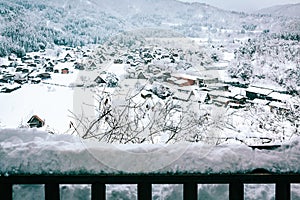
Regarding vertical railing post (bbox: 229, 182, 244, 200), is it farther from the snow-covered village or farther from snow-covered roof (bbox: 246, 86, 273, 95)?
snow-covered roof (bbox: 246, 86, 273, 95)

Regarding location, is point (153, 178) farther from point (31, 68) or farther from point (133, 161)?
point (31, 68)

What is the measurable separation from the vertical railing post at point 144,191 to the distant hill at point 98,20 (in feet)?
10.2

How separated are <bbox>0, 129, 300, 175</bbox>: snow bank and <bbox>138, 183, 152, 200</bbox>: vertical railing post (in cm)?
3

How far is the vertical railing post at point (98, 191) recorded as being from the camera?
1.74ft

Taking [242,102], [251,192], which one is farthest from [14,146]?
[242,102]

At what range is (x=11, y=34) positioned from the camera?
14.5ft

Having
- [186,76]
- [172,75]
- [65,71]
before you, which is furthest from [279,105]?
[65,71]

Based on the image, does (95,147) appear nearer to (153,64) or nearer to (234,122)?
(153,64)

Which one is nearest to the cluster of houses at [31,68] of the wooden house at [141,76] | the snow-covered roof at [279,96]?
the wooden house at [141,76]

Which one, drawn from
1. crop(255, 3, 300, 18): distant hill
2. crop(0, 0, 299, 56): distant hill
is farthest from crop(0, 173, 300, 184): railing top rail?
crop(255, 3, 300, 18): distant hill

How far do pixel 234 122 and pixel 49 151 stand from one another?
376cm

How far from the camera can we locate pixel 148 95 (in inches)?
96.4

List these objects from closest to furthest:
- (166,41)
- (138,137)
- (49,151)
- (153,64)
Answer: (49,151)
(138,137)
(166,41)
(153,64)

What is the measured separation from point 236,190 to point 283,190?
0.07 metres
